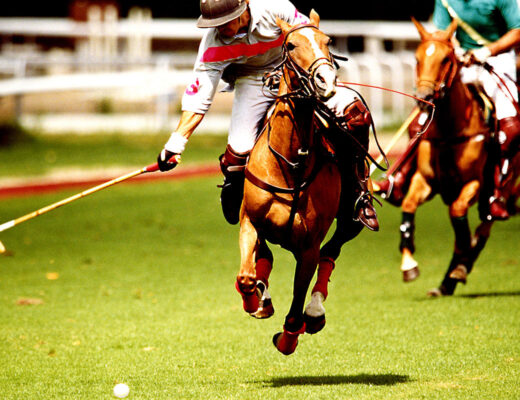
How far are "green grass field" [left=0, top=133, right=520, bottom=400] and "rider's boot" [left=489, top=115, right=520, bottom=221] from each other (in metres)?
0.93

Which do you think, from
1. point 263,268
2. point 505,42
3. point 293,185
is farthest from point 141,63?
point 293,185

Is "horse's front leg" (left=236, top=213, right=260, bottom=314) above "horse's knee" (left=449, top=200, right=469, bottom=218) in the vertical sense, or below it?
above

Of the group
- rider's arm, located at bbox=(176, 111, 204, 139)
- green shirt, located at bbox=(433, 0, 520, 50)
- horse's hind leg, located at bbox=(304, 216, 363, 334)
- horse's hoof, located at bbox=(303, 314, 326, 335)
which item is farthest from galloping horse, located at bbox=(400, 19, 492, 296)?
horse's hoof, located at bbox=(303, 314, 326, 335)

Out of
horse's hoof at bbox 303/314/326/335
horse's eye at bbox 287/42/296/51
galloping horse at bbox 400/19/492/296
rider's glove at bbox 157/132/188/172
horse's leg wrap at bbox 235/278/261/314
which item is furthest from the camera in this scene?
galloping horse at bbox 400/19/492/296

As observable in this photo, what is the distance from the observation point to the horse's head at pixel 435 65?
9.02 m

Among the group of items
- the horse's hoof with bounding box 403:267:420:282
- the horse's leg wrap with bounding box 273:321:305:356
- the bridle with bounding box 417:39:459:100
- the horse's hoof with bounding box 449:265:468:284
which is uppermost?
the bridle with bounding box 417:39:459:100

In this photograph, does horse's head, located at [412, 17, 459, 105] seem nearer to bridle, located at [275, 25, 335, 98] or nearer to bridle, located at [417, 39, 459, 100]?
bridle, located at [417, 39, 459, 100]

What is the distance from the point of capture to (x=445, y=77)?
917 cm

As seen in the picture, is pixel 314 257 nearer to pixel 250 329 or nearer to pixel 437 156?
pixel 250 329

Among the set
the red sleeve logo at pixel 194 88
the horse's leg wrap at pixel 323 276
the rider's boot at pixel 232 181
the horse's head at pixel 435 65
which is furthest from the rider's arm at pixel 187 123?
the horse's head at pixel 435 65

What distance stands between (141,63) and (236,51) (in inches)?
766

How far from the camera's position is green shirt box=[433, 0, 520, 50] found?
386 inches

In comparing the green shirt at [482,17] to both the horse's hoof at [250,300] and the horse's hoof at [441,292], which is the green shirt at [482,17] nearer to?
the horse's hoof at [441,292]

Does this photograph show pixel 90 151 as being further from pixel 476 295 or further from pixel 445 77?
pixel 445 77
